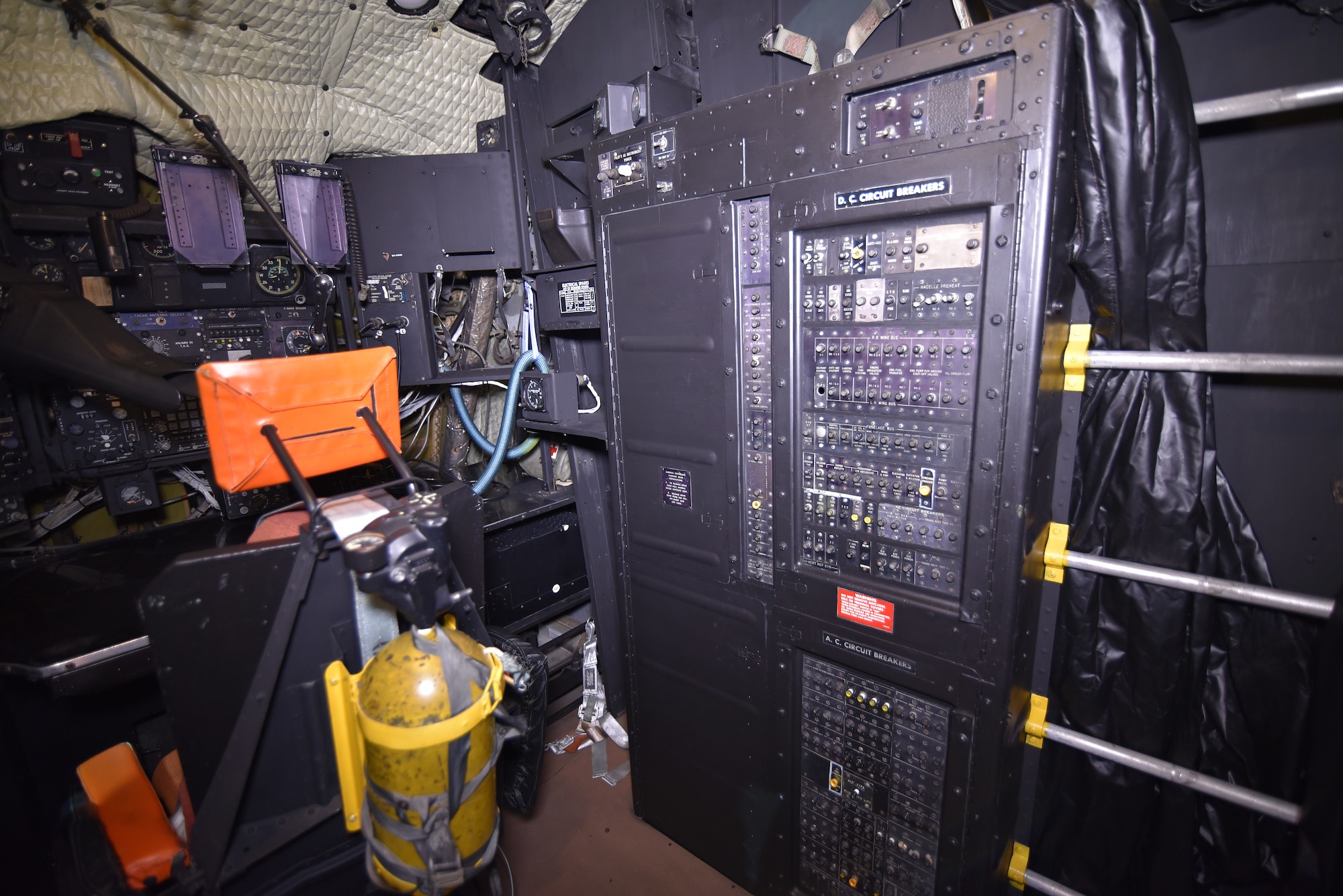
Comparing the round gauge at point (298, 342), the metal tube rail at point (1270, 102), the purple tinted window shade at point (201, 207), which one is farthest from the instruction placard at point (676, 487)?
the purple tinted window shade at point (201, 207)

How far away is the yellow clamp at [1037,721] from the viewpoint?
1.77 meters

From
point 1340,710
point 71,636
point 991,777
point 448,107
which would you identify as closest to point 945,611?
point 991,777

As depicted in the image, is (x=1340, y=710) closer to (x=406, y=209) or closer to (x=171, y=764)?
(x=171, y=764)

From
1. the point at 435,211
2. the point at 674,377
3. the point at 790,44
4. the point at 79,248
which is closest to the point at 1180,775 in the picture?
the point at 674,377

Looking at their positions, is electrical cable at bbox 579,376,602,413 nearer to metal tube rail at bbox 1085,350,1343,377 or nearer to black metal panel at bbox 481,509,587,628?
black metal panel at bbox 481,509,587,628

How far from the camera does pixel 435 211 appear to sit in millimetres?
2781

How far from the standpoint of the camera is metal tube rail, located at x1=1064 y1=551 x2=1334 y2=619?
1419mm

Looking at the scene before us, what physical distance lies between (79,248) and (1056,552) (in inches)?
134

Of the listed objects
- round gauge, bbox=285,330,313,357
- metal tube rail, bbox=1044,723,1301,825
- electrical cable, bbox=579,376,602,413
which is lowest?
metal tube rail, bbox=1044,723,1301,825

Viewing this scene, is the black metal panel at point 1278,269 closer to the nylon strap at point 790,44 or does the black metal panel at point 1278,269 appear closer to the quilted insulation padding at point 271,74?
the nylon strap at point 790,44

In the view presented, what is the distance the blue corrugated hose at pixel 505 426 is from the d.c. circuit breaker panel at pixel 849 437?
0.81m

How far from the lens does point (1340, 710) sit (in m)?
1.34

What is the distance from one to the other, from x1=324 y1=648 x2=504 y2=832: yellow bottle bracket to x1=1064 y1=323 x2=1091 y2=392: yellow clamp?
1.61 metres

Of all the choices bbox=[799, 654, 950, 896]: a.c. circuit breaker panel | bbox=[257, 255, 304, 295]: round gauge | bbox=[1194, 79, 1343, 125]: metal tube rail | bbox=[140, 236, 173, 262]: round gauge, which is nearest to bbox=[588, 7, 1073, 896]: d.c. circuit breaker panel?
bbox=[799, 654, 950, 896]: a.c. circuit breaker panel
